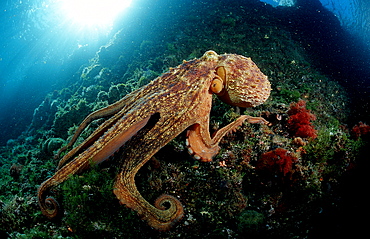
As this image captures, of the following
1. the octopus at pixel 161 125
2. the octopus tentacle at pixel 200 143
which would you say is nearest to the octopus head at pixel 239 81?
the octopus at pixel 161 125

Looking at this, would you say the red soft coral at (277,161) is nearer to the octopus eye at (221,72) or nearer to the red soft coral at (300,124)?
the red soft coral at (300,124)

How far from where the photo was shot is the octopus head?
3004 millimetres

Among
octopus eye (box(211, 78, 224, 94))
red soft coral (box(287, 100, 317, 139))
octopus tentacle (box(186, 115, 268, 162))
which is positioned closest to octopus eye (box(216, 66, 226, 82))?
octopus eye (box(211, 78, 224, 94))

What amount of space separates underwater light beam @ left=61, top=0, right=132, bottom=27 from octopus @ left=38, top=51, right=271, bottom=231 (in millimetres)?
12788

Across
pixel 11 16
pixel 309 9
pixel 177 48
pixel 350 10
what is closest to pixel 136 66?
pixel 177 48

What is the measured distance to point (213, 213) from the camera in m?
2.88

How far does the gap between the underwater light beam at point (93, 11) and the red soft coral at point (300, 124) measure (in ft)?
43.2

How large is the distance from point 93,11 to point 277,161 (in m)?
22.0

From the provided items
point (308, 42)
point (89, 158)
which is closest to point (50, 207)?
point (89, 158)

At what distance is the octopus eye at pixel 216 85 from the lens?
118 inches

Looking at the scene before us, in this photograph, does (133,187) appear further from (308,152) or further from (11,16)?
(11,16)

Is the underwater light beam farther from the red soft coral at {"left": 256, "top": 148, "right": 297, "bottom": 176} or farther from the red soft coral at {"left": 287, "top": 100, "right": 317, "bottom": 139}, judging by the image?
the red soft coral at {"left": 256, "top": 148, "right": 297, "bottom": 176}

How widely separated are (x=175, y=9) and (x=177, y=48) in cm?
502

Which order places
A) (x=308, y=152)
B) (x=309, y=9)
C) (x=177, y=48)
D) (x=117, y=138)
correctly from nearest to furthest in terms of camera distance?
(x=117, y=138) < (x=308, y=152) < (x=177, y=48) < (x=309, y=9)
